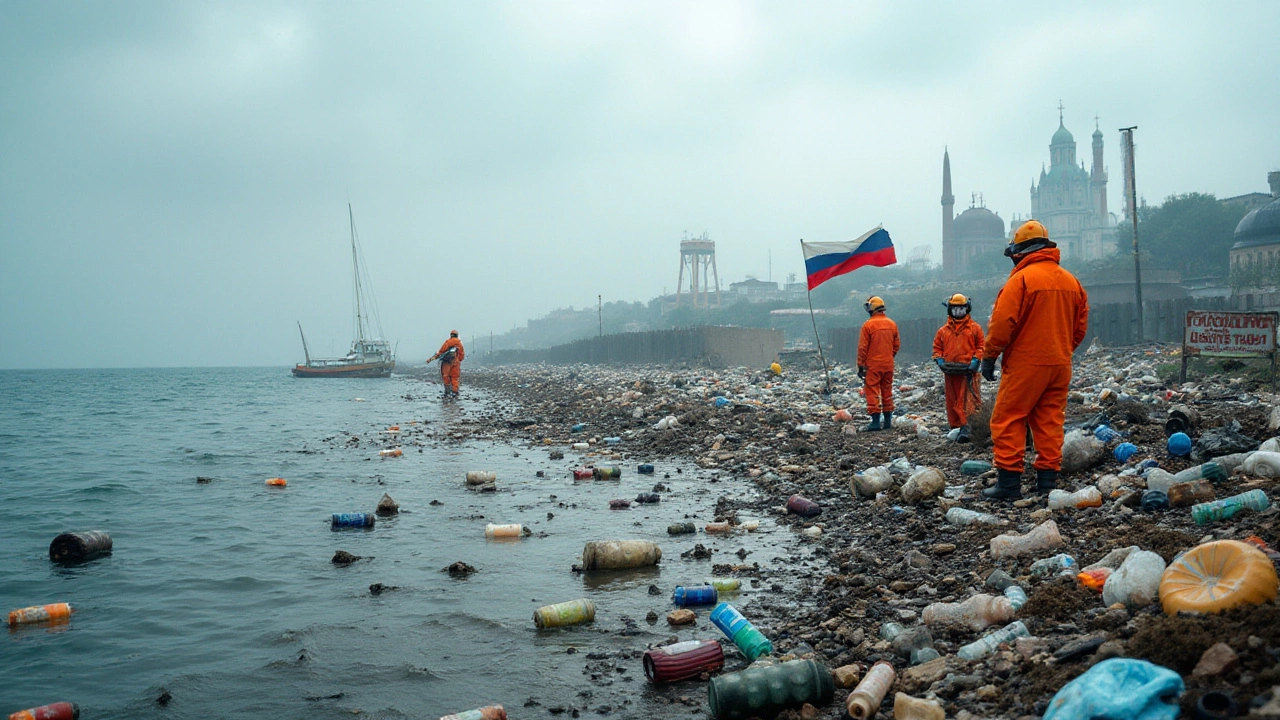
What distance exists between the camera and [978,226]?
304ft

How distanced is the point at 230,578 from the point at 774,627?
12.5 ft

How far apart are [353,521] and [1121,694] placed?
20.1ft

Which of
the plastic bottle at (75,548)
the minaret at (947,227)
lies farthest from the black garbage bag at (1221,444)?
the minaret at (947,227)

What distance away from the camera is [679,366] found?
34562 mm

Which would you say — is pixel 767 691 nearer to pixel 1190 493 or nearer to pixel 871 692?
pixel 871 692

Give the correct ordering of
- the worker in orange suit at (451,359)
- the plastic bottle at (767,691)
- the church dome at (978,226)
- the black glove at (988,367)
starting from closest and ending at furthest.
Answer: the plastic bottle at (767,691)
the black glove at (988,367)
the worker in orange suit at (451,359)
the church dome at (978,226)

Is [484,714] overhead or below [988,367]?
below

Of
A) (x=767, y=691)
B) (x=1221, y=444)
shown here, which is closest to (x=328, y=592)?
(x=767, y=691)

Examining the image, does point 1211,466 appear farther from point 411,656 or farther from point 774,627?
point 411,656

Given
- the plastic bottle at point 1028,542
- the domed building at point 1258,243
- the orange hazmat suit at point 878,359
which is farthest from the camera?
the domed building at point 1258,243

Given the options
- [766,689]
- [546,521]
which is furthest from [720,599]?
[546,521]

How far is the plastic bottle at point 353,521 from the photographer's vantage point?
6.86 m

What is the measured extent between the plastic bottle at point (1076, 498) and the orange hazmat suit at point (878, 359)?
4.86m

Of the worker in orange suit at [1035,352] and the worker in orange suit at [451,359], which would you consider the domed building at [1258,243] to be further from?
the worker in orange suit at [1035,352]
